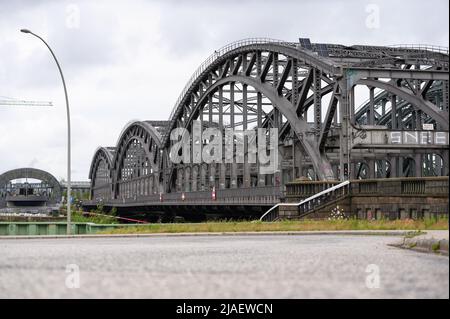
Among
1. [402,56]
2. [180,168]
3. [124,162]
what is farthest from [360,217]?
[124,162]

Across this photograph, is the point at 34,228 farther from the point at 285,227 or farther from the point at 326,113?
the point at 326,113

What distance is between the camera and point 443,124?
50.9m

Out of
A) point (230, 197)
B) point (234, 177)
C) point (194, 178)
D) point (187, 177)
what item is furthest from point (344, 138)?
point (187, 177)

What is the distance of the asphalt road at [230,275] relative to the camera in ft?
30.5

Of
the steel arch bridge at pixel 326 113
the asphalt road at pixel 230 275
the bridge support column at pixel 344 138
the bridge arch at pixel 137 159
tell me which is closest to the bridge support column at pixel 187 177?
the steel arch bridge at pixel 326 113

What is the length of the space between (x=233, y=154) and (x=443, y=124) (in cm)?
3363

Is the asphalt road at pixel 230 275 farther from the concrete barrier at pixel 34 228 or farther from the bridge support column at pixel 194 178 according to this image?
the bridge support column at pixel 194 178

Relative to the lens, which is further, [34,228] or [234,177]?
[234,177]

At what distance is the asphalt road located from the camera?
9.28 meters

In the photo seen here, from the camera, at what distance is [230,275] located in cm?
1117

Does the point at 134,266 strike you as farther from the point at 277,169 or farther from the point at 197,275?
the point at 277,169

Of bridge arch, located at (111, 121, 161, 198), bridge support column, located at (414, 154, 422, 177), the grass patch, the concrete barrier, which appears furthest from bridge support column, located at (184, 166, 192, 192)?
the grass patch

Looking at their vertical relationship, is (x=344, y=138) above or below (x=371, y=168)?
above

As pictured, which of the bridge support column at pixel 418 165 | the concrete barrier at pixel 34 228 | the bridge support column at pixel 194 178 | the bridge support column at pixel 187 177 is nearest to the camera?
the concrete barrier at pixel 34 228
